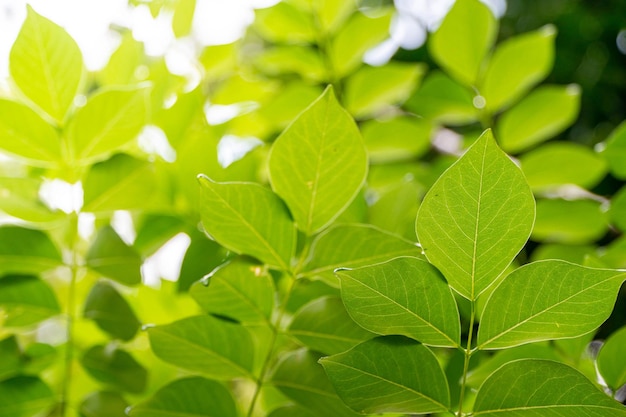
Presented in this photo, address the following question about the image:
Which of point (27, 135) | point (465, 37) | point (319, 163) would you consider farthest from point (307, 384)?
point (465, 37)

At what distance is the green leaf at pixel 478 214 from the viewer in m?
0.29

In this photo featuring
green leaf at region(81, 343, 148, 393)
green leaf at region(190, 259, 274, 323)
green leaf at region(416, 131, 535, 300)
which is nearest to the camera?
green leaf at region(416, 131, 535, 300)

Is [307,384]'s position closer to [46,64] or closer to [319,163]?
[319,163]

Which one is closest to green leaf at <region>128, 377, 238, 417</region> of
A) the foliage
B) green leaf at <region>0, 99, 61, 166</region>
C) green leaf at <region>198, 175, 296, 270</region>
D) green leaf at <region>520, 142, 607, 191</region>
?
the foliage

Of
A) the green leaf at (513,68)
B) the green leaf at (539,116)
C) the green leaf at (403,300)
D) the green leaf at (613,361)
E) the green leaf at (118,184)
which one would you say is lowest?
the green leaf at (613,361)

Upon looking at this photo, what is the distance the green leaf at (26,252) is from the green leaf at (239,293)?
0.57 feet

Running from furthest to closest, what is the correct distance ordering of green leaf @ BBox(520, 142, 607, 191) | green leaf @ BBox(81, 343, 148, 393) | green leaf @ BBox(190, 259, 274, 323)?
green leaf @ BBox(520, 142, 607, 191)
green leaf @ BBox(81, 343, 148, 393)
green leaf @ BBox(190, 259, 274, 323)

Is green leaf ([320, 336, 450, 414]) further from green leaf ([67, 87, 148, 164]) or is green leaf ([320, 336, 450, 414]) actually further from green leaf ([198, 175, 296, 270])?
green leaf ([67, 87, 148, 164])

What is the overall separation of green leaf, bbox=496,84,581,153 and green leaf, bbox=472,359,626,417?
448 mm

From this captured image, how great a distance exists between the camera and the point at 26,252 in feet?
1.60

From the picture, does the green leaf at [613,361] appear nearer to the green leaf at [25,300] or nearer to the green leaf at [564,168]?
the green leaf at [564,168]

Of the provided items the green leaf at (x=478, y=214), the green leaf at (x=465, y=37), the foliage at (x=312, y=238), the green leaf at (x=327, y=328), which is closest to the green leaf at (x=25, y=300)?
the foliage at (x=312, y=238)

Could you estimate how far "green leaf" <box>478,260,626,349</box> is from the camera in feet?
0.97

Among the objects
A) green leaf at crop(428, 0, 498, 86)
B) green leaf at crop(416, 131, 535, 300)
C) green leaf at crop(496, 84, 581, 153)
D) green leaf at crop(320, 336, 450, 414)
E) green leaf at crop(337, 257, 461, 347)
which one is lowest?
green leaf at crop(320, 336, 450, 414)
